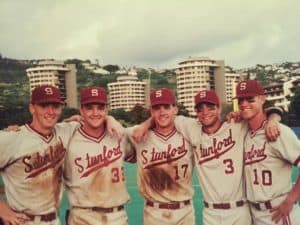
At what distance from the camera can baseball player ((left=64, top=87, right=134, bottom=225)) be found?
3.96 m

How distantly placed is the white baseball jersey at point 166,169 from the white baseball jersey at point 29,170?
764 millimetres

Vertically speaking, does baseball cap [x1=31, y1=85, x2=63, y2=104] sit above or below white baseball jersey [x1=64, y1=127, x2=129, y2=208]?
above

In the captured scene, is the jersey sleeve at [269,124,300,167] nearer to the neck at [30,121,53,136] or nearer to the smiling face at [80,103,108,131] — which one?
the smiling face at [80,103,108,131]

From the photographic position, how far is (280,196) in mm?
3842

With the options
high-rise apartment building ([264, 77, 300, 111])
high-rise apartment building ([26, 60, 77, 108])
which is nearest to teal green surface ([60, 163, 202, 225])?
high-rise apartment building ([26, 60, 77, 108])

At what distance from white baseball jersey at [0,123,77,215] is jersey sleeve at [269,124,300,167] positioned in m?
1.67

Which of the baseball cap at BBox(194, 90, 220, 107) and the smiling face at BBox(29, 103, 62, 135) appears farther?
the baseball cap at BBox(194, 90, 220, 107)

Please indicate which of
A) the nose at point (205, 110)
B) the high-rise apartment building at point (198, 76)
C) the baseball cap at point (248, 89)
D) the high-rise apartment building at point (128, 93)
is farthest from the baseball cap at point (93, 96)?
the high-rise apartment building at point (128, 93)

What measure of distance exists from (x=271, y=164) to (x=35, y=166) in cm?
175

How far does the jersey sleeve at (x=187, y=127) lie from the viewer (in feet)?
13.8

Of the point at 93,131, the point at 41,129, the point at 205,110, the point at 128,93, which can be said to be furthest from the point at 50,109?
the point at 128,93

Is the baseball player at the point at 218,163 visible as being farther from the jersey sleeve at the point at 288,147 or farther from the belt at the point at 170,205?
the jersey sleeve at the point at 288,147

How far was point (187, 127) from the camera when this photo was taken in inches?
168

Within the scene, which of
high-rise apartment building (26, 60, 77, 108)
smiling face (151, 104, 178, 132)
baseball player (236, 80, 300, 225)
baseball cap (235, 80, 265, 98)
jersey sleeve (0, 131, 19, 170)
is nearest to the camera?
jersey sleeve (0, 131, 19, 170)
